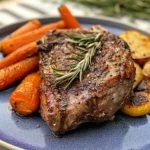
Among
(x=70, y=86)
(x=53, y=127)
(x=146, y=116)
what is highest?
(x=70, y=86)

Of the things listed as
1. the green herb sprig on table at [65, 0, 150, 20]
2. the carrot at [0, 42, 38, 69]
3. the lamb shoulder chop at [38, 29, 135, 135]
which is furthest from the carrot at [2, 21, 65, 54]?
the green herb sprig on table at [65, 0, 150, 20]

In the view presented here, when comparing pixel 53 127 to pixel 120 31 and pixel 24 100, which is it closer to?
pixel 24 100

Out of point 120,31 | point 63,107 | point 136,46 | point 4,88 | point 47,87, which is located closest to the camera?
point 63,107

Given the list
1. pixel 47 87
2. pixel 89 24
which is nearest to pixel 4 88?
pixel 47 87

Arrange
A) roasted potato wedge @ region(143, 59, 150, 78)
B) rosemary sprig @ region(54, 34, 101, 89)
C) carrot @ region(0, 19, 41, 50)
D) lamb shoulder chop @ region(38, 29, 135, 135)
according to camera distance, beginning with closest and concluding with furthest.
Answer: lamb shoulder chop @ region(38, 29, 135, 135) → rosemary sprig @ region(54, 34, 101, 89) → roasted potato wedge @ region(143, 59, 150, 78) → carrot @ region(0, 19, 41, 50)

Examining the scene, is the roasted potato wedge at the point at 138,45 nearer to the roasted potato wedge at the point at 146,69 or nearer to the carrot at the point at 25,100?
the roasted potato wedge at the point at 146,69

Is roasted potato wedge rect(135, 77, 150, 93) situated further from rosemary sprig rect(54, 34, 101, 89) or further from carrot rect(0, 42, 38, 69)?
carrot rect(0, 42, 38, 69)

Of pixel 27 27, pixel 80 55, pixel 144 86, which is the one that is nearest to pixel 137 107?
pixel 144 86
